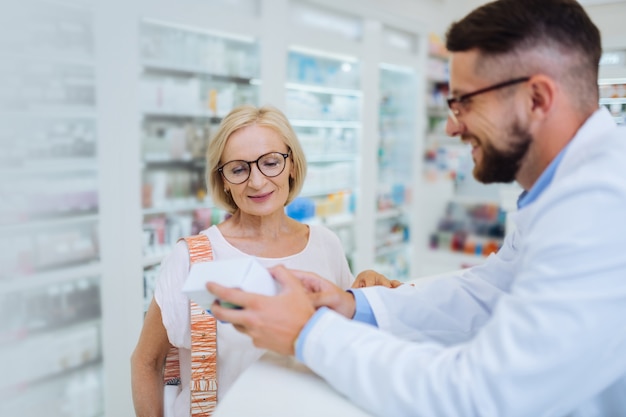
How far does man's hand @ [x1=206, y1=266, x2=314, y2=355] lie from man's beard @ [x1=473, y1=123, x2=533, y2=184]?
0.51 m

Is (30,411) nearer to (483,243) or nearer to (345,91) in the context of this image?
(345,91)

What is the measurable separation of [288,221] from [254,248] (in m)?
0.25

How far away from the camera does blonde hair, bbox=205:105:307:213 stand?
1.94 metres

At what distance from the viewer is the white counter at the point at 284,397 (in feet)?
3.05

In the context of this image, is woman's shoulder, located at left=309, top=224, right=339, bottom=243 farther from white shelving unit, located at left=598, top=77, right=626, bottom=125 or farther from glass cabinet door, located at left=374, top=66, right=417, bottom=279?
glass cabinet door, located at left=374, top=66, right=417, bottom=279

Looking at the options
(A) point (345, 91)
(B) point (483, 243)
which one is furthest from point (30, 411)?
(B) point (483, 243)

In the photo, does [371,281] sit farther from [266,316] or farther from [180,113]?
[180,113]

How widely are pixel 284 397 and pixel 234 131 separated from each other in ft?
3.92

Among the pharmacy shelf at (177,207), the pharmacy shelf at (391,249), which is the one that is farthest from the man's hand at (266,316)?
the pharmacy shelf at (391,249)

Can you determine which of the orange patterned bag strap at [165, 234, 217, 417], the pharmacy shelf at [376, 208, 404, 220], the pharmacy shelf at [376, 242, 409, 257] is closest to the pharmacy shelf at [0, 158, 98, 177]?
the orange patterned bag strap at [165, 234, 217, 417]

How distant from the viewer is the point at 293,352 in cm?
97

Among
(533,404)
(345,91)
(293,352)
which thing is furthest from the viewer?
(345,91)

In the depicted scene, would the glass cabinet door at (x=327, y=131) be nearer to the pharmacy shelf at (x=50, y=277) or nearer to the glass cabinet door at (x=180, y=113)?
the glass cabinet door at (x=180, y=113)

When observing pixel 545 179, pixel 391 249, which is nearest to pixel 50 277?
pixel 545 179
